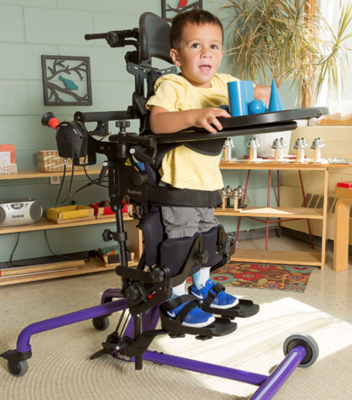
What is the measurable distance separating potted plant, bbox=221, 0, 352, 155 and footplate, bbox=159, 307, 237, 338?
7.04 feet

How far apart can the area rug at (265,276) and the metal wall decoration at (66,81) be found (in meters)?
1.50

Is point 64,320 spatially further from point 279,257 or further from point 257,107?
point 279,257

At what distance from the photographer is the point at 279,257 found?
3066 millimetres

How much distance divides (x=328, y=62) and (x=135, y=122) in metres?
1.48

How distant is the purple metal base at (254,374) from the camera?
1.34 metres

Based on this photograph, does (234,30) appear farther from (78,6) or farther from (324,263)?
(324,263)

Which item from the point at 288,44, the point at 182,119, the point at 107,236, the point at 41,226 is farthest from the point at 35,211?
the point at 288,44

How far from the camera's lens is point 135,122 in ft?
10.7

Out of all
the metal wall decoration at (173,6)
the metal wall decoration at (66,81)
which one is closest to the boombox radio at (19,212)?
the metal wall decoration at (66,81)

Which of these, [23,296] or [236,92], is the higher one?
[236,92]

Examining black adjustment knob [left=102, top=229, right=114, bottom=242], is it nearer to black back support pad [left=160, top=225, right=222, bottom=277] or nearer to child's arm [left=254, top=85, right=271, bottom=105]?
black back support pad [left=160, top=225, right=222, bottom=277]

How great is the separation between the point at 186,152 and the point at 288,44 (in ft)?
6.75

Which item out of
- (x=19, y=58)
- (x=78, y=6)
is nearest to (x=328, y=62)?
(x=78, y=6)

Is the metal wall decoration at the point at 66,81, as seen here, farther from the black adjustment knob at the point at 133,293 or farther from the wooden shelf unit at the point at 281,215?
the black adjustment knob at the point at 133,293
